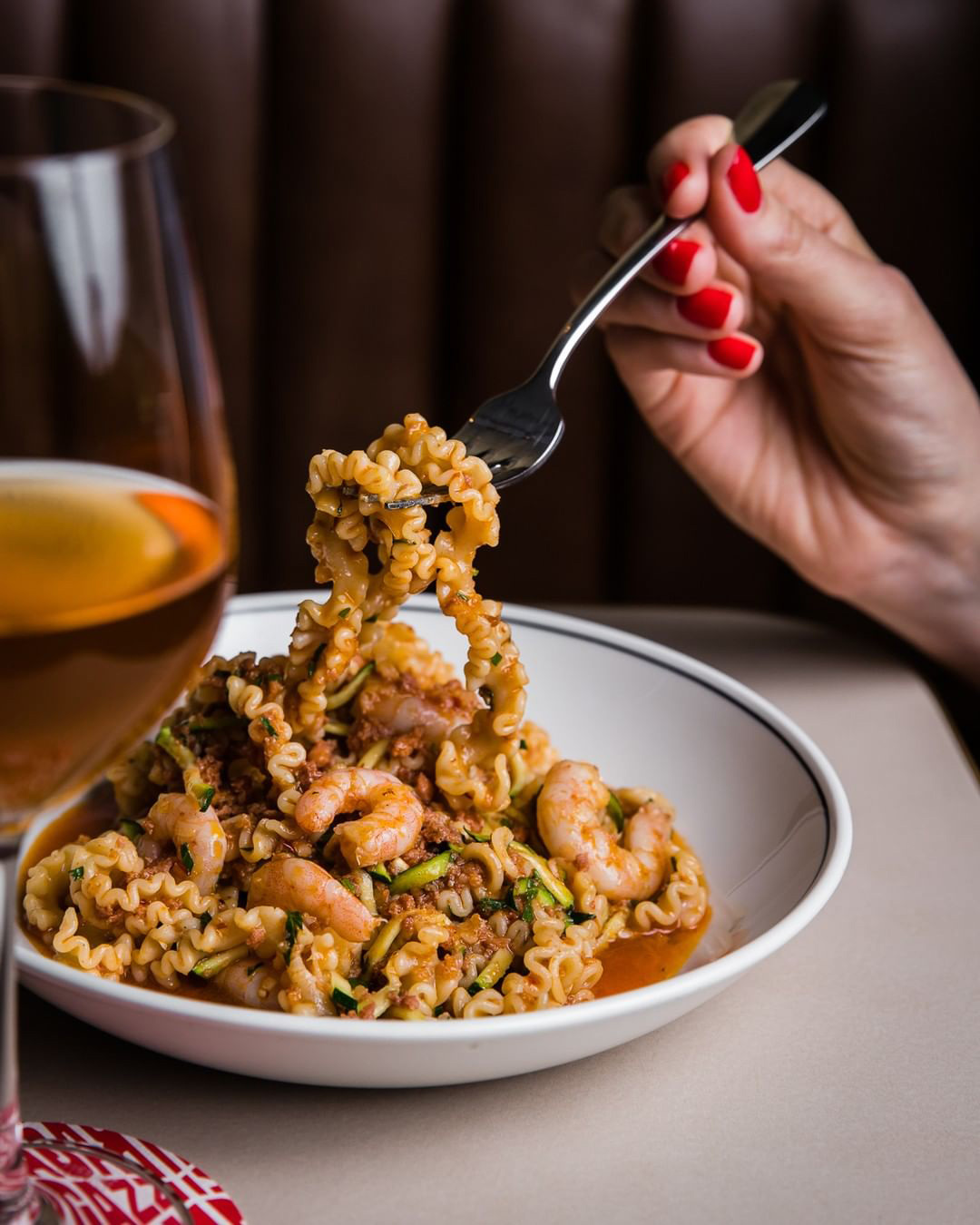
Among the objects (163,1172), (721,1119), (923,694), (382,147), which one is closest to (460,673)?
(923,694)

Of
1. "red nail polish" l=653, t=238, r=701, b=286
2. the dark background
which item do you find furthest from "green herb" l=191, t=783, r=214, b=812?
the dark background

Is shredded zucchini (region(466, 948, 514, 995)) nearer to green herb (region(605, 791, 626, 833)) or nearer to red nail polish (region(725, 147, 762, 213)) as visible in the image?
green herb (region(605, 791, 626, 833))

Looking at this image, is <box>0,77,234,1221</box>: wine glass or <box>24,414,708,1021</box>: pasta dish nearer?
<box>0,77,234,1221</box>: wine glass

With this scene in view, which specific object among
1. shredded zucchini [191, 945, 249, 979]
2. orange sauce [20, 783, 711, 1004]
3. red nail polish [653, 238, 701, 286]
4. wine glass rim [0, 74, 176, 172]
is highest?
wine glass rim [0, 74, 176, 172]

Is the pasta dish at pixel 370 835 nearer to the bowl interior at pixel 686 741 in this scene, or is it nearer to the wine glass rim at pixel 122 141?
the bowl interior at pixel 686 741

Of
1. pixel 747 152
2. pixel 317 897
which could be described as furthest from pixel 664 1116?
pixel 747 152

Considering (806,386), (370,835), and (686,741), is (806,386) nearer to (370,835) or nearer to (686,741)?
(686,741)

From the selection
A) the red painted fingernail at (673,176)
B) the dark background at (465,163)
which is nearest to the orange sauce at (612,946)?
the red painted fingernail at (673,176)
